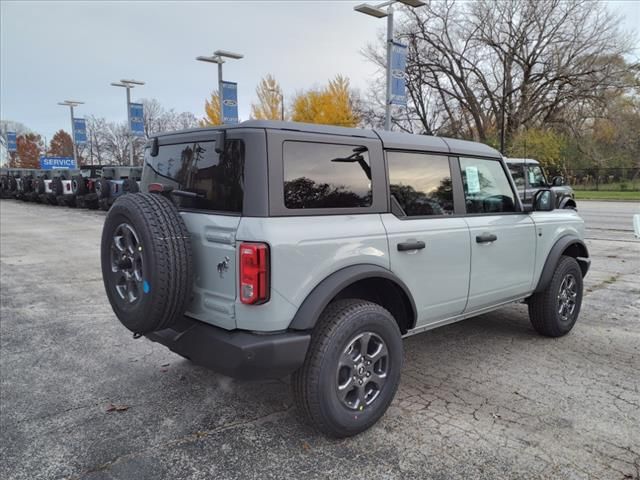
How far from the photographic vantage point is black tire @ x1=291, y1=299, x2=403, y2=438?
2803 mm

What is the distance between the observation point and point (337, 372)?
2.88 meters

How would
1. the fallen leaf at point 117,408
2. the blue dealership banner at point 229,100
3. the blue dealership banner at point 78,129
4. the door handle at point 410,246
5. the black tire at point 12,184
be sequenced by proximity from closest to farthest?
1. the door handle at point 410,246
2. the fallen leaf at point 117,408
3. the blue dealership banner at point 229,100
4. the black tire at point 12,184
5. the blue dealership banner at point 78,129

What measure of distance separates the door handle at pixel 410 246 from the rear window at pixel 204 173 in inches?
44.0

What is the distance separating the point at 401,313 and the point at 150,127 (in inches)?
2518

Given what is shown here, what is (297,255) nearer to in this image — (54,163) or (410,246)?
(410,246)

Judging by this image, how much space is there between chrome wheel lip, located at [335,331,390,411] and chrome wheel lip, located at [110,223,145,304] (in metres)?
1.27

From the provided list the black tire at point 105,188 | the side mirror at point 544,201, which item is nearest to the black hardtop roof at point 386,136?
the side mirror at point 544,201

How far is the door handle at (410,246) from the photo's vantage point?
3246mm

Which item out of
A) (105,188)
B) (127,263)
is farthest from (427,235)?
(105,188)

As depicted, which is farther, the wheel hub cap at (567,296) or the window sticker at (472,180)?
the wheel hub cap at (567,296)

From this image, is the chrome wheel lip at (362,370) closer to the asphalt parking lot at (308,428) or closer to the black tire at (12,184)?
the asphalt parking lot at (308,428)

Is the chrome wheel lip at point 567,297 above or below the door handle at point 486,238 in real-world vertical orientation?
below

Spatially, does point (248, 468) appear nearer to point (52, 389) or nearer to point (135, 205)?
point (135, 205)

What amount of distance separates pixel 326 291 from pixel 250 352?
540mm
